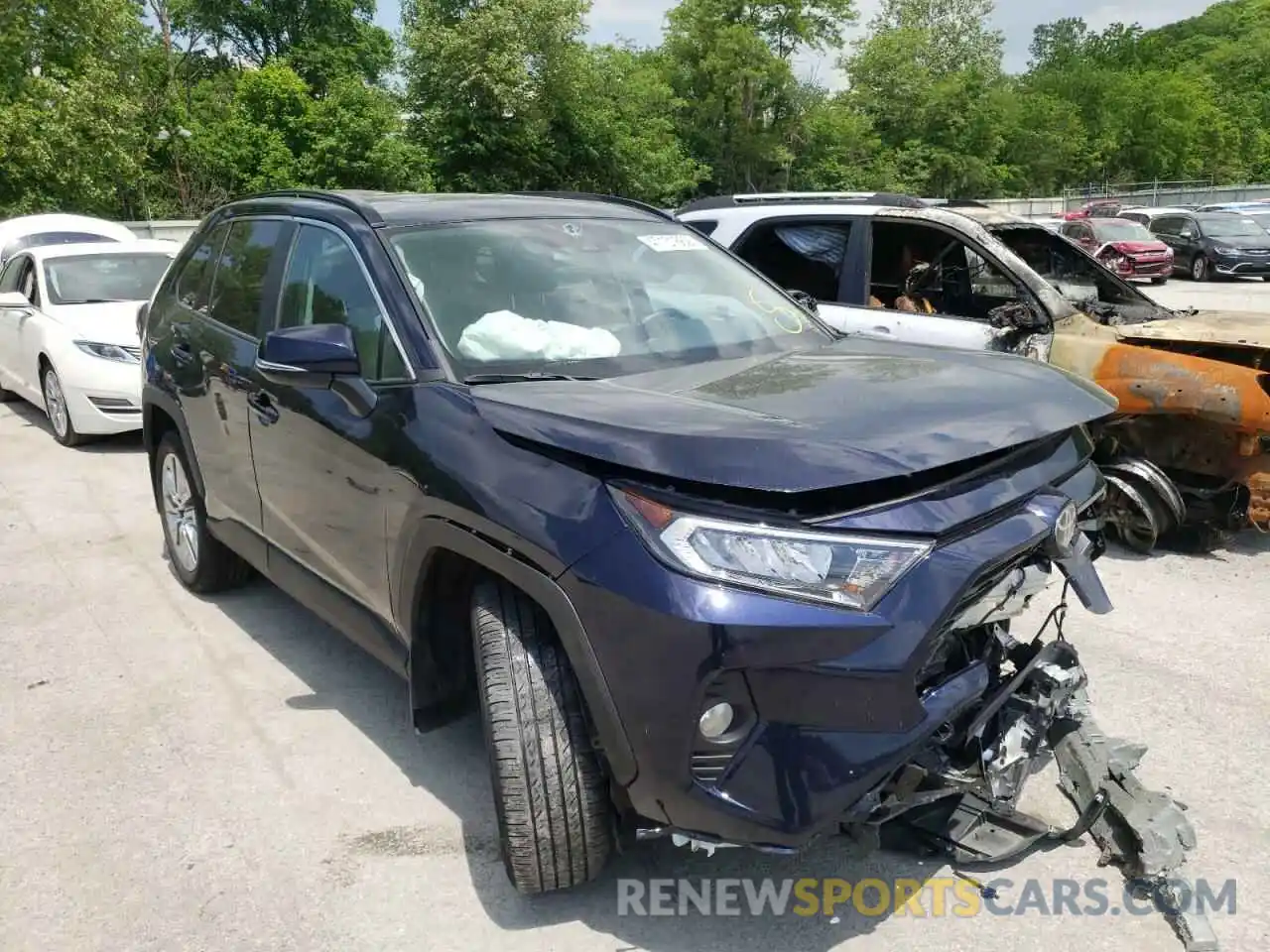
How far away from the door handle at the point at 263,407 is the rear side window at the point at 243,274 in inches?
11.6

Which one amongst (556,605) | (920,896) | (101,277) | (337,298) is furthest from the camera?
(101,277)

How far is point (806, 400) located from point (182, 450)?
3276mm

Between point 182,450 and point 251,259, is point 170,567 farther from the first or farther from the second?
point 251,259

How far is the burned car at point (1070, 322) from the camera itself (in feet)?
17.3

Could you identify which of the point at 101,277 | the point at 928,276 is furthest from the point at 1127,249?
the point at 101,277

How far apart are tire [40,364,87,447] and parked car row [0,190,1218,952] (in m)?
4.76

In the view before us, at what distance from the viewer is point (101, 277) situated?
947cm

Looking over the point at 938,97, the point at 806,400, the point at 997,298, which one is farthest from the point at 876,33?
the point at 806,400

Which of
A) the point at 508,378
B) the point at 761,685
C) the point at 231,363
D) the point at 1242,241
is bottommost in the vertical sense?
the point at 1242,241

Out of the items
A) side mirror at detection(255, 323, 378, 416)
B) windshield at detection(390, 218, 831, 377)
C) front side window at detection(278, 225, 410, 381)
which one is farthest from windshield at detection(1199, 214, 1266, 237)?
side mirror at detection(255, 323, 378, 416)

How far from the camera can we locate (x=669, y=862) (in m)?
3.03

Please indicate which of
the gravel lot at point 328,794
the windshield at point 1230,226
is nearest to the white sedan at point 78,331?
the gravel lot at point 328,794

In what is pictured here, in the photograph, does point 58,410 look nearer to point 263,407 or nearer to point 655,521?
point 263,407

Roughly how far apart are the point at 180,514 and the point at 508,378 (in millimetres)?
2817
